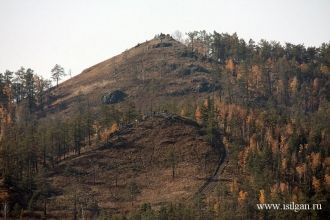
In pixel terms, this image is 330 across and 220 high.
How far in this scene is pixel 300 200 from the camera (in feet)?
362

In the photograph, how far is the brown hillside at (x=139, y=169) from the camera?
130375 mm

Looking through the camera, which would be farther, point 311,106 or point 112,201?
point 311,106

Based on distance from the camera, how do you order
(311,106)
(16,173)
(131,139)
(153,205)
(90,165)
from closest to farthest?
(153,205) → (16,173) → (90,165) → (131,139) → (311,106)

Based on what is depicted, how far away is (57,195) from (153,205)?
88.6 ft

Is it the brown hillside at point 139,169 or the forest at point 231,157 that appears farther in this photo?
the brown hillside at point 139,169

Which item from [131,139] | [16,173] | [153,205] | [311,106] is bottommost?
[153,205]

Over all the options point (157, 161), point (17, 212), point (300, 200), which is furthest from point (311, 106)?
point (17, 212)

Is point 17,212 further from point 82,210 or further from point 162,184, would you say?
point 162,184

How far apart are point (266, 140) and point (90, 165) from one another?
5456 centimetres

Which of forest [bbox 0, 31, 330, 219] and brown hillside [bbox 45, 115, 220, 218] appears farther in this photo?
brown hillside [bbox 45, 115, 220, 218]

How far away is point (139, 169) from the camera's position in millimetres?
146625

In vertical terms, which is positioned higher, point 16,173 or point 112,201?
point 16,173

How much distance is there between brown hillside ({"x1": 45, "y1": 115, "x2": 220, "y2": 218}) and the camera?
130375mm

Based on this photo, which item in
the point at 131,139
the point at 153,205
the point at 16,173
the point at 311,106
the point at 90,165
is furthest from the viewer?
the point at 311,106
